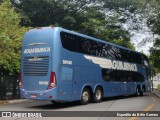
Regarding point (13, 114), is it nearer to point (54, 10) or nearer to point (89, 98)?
point (89, 98)

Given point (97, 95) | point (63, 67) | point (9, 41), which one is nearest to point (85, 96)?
point (97, 95)

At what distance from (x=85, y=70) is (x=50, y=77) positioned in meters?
3.06

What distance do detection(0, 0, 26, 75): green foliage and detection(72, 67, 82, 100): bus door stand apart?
16.0 ft

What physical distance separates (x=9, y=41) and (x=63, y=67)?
17.0 feet

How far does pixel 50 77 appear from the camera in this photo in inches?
609

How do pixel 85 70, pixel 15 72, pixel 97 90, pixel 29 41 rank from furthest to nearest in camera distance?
pixel 15 72
pixel 97 90
pixel 85 70
pixel 29 41

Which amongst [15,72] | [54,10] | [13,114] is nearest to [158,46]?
[54,10]

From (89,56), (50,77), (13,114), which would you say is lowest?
(13,114)

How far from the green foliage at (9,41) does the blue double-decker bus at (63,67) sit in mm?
3457

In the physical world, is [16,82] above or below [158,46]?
below

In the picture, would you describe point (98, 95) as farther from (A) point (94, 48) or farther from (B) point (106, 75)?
(A) point (94, 48)

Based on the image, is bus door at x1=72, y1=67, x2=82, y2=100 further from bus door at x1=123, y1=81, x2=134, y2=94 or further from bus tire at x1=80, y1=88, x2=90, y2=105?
bus door at x1=123, y1=81, x2=134, y2=94

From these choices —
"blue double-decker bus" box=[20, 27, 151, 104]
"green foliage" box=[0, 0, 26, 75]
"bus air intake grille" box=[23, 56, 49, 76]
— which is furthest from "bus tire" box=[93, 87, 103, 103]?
"green foliage" box=[0, 0, 26, 75]

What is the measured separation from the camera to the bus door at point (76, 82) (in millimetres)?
16780
